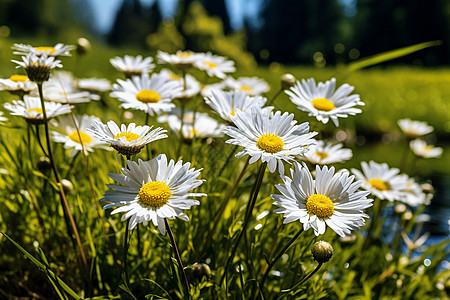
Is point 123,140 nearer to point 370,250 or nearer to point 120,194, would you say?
point 120,194

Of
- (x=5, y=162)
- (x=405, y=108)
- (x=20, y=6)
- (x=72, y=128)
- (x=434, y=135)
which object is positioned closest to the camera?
(x=72, y=128)

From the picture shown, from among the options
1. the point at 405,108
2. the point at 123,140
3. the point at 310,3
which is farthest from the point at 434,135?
the point at 310,3

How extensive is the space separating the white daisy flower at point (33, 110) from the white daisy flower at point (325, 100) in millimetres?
526

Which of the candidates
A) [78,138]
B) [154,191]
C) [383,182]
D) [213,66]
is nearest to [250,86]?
[213,66]

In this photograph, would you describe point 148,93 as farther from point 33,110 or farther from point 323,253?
point 323,253

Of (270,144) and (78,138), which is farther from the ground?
(270,144)

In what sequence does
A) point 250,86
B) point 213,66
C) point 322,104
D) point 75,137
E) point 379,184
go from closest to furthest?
1. point 322,104
2. point 75,137
3. point 379,184
4. point 213,66
5. point 250,86

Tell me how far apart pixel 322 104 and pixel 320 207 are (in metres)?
0.33

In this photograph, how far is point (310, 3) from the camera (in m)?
31.2

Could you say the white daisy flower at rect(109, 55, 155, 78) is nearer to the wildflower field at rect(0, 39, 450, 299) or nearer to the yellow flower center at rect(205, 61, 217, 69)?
the wildflower field at rect(0, 39, 450, 299)

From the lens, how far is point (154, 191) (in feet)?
2.38

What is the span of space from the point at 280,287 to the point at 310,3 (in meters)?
32.7

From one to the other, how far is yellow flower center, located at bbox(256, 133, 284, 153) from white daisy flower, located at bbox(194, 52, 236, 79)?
0.53m

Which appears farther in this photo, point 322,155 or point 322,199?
point 322,155
